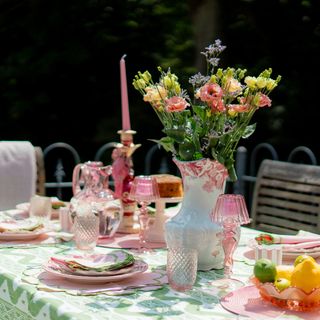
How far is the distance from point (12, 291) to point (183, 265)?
0.39 m

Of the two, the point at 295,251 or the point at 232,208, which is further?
the point at 295,251

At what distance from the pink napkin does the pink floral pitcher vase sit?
280 mm

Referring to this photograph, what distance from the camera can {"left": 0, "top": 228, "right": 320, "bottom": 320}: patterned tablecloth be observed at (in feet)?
4.83

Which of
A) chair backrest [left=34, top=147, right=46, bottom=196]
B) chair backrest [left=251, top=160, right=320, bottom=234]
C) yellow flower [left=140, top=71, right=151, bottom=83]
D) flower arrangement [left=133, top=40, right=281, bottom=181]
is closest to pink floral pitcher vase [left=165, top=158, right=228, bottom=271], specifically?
flower arrangement [left=133, top=40, right=281, bottom=181]

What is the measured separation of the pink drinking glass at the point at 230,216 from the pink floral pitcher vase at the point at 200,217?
0.06m

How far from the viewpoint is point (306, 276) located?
150cm

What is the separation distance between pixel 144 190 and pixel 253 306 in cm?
62

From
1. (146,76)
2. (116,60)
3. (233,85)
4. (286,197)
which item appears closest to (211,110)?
(233,85)

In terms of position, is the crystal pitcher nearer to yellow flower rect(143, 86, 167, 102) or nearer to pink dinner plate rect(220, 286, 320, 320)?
yellow flower rect(143, 86, 167, 102)

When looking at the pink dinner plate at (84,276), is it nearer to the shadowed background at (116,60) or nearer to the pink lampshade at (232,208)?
the pink lampshade at (232,208)

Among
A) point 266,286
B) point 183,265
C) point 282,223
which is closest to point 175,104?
point 183,265

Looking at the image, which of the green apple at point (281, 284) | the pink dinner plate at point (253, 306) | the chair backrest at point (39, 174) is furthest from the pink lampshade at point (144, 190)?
the chair backrest at point (39, 174)

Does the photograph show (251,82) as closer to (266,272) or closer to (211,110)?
(211,110)

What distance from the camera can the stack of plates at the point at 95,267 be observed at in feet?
5.44
